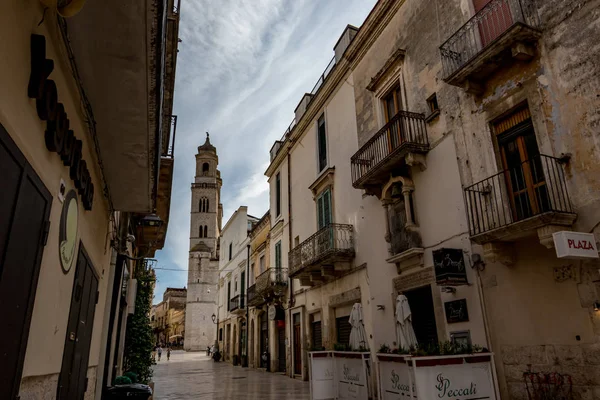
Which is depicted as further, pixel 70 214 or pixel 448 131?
pixel 448 131

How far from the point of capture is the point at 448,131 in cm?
956

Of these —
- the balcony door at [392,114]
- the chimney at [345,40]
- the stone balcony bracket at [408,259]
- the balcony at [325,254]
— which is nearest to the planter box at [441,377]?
the stone balcony bracket at [408,259]

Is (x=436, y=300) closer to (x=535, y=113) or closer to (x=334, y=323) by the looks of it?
(x=535, y=113)

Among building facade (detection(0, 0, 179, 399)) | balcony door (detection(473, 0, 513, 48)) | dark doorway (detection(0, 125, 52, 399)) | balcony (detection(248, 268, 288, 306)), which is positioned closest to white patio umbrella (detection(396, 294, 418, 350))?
balcony door (detection(473, 0, 513, 48))

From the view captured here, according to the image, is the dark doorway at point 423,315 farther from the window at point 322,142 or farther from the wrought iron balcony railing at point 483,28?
the window at point 322,142

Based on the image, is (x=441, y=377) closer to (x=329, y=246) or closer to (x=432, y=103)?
(x=432, y=103)

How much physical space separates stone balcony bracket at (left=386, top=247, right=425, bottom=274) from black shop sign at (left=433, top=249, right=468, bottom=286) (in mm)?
1182

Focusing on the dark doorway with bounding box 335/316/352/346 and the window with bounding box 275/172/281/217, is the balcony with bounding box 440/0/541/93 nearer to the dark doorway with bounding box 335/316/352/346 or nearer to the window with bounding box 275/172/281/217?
the dark doorway with bounding box 335/316/352/346

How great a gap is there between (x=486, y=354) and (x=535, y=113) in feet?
14.0

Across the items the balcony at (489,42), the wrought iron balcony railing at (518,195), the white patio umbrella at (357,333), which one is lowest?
the white patio umbrella at (357,333)

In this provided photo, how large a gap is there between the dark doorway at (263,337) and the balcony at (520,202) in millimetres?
16071

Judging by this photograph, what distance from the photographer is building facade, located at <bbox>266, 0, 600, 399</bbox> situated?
668 cm

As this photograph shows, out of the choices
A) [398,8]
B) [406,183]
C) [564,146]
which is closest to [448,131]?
[406,183]

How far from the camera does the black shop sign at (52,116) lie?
2.67 meters
